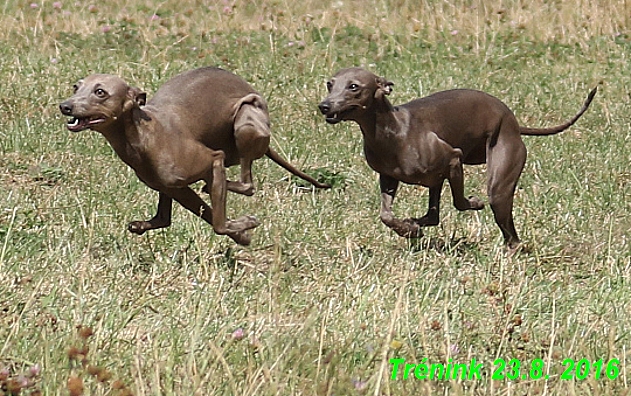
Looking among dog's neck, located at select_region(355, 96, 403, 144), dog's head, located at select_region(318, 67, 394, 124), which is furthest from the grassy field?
dog's head, located at select_region(318, 67, 394, 124)

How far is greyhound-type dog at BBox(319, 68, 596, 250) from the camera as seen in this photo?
606 cm

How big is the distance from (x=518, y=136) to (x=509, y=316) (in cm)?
203

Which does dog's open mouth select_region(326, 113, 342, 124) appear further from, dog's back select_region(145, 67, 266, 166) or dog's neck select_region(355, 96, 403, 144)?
dog's back select_region(145, 67, 266, 166)

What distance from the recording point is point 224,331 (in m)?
4.41

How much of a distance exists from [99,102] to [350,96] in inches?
53.5

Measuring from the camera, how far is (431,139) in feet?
20.4

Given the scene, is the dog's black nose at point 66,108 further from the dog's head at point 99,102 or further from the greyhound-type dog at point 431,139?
the greyhound-type dog at point 431,139

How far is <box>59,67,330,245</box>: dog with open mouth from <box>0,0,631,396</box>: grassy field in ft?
1.00

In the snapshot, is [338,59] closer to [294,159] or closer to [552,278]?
[294,159]

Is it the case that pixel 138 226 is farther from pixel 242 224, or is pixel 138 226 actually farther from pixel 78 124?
pixel 78 124

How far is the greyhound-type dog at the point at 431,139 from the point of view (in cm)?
606

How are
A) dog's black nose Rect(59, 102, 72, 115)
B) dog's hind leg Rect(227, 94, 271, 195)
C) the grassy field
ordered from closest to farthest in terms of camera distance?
the grassy field, dog's black nose Rect(59, 102, 72, 115), dog's hind leg Rect(227, 94, 271, 195)

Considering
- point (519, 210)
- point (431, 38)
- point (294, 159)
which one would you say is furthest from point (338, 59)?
point (519, 210)

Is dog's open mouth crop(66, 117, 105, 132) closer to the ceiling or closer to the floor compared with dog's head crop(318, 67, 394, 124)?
closer to the ceiling
